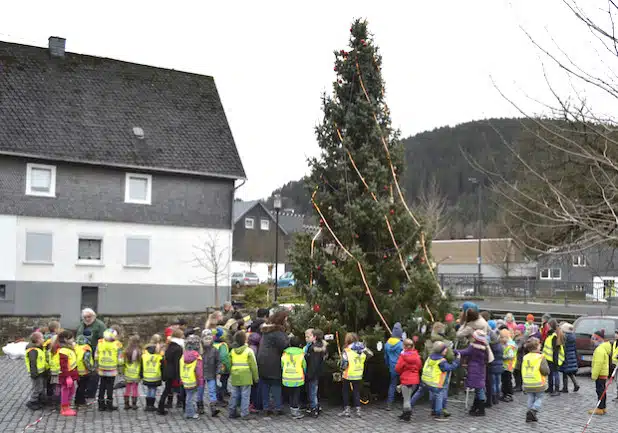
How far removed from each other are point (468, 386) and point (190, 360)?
4.85m

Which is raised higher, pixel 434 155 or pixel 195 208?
pixel 434 155

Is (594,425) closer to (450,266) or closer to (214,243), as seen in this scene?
(214,243)

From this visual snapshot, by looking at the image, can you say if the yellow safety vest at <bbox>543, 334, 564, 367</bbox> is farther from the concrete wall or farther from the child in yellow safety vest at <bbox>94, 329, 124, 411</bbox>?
the concrete wall

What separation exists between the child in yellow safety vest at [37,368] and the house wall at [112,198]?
17055 millimetres

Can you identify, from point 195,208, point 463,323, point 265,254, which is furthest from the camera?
point 265,254

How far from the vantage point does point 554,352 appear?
14.8 metres

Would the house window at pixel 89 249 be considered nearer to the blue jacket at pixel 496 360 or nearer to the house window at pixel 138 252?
the house window at pixel 138 252

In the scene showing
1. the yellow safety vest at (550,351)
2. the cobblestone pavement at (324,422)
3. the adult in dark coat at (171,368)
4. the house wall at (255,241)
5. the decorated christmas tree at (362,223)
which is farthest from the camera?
the house wall at (255,241)

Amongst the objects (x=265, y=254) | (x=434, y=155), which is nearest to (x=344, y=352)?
(x=265, y=254)

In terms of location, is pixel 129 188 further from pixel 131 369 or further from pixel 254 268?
pixel 254 268

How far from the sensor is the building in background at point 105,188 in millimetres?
28297

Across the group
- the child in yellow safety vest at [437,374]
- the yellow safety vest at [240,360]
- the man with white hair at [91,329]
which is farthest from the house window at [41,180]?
the child in yellow safety vest at [437,374]

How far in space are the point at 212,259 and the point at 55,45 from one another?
1269 cm

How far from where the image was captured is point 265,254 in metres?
74.4
